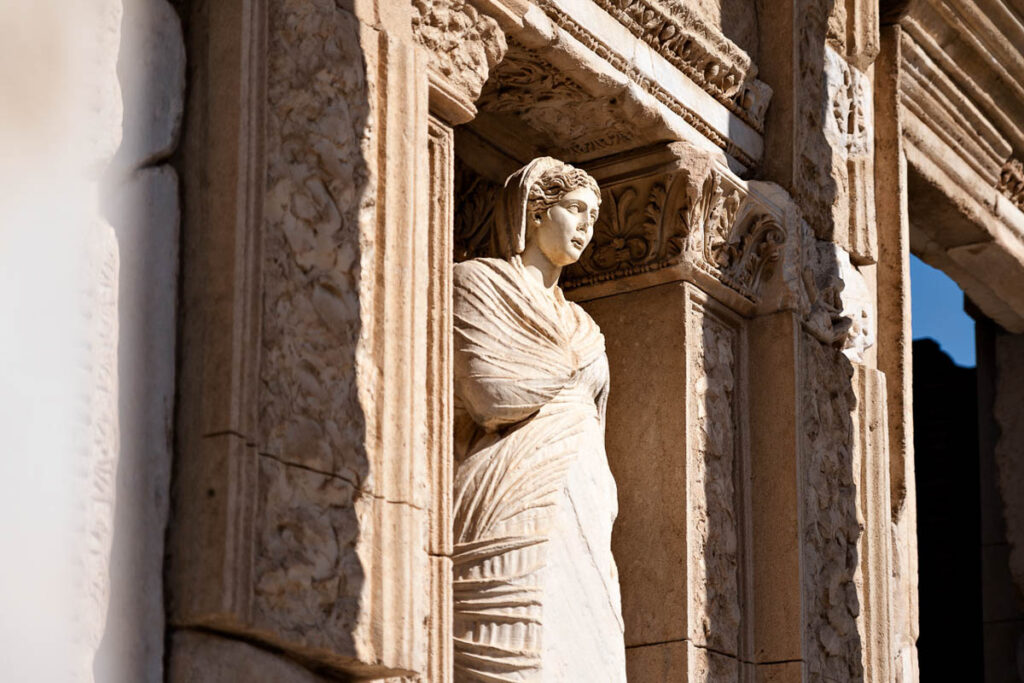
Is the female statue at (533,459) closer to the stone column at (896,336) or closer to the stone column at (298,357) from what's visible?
the stone column at (298,357)

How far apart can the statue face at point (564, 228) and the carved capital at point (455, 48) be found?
70 centimetres

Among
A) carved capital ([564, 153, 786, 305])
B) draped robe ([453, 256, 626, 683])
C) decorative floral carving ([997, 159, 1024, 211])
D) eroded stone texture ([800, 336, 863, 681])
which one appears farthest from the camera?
decorative floral carving ([997, 159, 1024, 211])

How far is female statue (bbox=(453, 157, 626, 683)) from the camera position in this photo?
5.56 m

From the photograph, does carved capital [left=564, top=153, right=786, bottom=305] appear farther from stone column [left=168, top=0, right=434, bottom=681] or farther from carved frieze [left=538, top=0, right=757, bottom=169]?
stone column [left=168, top=0, right=434, bottom=681]

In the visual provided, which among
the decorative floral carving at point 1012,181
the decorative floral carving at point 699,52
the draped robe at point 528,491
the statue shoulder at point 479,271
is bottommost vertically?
the draped robe at point 528,491

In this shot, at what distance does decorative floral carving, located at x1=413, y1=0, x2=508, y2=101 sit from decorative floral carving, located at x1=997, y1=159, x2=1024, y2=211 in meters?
4.55

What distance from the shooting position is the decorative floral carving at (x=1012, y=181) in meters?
9.65

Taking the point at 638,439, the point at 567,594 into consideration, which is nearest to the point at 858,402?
the point at 638,439

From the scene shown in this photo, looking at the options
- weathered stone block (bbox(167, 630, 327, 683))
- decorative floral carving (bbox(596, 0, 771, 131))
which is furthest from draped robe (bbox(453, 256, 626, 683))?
weathered stone block (bbox(167, 630, 327, 683))

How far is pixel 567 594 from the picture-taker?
5707 millimetres

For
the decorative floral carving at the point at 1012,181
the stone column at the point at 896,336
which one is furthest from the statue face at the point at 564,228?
the decorative floral carving at the point at 1012,181

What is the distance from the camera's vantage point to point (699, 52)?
6875 mm

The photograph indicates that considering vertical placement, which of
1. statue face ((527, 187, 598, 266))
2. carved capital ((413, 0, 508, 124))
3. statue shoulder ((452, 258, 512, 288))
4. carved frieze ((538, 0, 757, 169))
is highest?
carved frieze ((538, 0, 757, 169))

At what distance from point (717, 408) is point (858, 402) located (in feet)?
2.38
